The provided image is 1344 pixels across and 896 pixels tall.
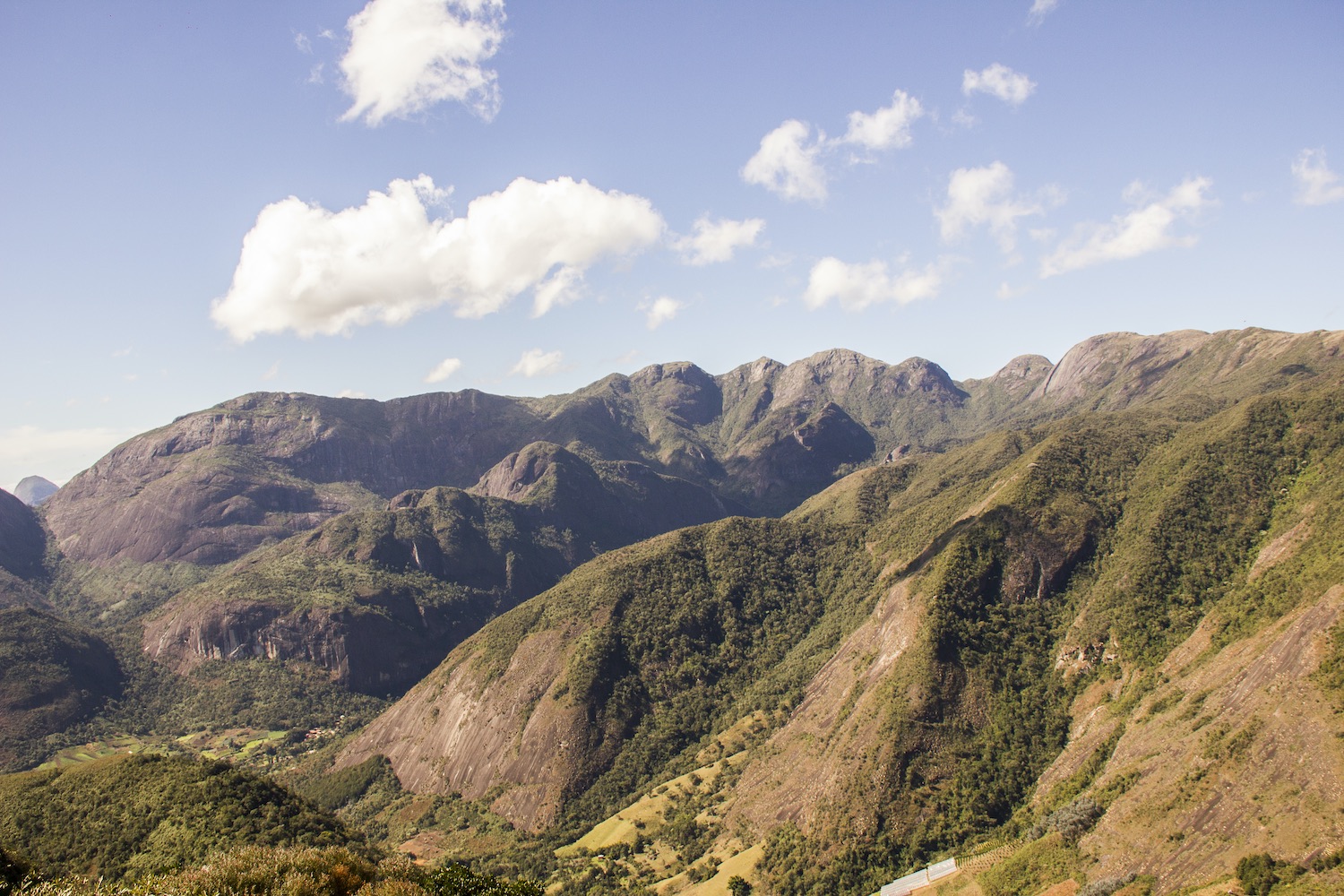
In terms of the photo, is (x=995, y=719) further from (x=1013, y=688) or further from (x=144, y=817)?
(x=144, y=817)

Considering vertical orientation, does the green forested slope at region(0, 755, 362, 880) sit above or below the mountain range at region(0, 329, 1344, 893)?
above

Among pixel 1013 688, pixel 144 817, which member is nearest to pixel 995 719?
pixel 1013 688

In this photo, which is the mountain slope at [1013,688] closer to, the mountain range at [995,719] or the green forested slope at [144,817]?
the mountain range at [995,719]

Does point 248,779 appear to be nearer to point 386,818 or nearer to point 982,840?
point 386,818

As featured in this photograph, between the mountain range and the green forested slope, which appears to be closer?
the green forested slope

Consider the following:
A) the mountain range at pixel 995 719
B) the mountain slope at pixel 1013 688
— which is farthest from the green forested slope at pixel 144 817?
the mountain slope at pixel 1013 688

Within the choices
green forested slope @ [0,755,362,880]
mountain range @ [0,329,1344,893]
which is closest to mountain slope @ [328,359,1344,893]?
mountain range @ [0,329,1344,893]

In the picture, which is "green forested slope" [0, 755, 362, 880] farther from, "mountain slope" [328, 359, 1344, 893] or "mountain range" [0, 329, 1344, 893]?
"mountain slope" [328, 359, 1344, 893]

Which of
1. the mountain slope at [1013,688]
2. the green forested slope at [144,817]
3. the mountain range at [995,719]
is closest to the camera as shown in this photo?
the green forested slope at [144,817]

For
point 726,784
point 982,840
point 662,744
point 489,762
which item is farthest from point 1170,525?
point 489,762

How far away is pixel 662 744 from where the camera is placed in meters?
171

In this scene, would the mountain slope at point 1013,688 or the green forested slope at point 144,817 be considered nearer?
the green forested slope at point 144,817

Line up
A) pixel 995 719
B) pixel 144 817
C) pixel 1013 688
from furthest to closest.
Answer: pixel 1013 688
pixel 995 719
pixel 144 817

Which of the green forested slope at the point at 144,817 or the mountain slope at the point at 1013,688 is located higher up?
the green forested slope at the point at 144,817
